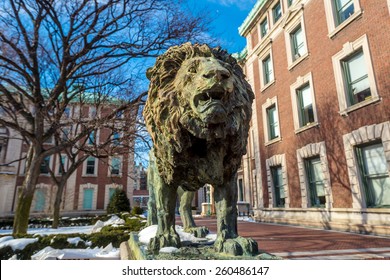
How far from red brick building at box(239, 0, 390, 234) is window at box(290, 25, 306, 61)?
0.16 ft

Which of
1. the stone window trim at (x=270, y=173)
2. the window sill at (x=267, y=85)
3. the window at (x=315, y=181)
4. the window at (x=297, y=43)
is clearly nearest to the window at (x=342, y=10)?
the window at (x=297, y=43)

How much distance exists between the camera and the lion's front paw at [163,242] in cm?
190

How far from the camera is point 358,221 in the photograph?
8.61m

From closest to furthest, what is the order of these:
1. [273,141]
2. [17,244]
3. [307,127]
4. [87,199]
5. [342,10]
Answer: [17,244]
[342,10]
[307,127]
[273,141]
[87,199]

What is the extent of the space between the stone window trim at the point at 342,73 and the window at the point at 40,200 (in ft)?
87.2

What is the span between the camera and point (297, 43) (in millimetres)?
13039

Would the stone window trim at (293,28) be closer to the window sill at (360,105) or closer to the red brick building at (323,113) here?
the red brick building at (323,113)

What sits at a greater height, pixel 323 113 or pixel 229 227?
pixel 323 113

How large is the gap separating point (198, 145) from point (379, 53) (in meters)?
9.22

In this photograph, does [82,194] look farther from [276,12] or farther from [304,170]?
[276,12]

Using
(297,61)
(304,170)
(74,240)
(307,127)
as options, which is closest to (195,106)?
(74,240)

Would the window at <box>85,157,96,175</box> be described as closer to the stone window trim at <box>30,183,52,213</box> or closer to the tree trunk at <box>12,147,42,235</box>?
the stone window trim at <box>30,183,52,213</box>

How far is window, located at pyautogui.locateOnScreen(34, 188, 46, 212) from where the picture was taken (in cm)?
2506

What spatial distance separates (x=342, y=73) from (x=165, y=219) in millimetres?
10308
